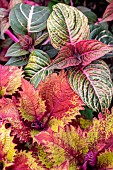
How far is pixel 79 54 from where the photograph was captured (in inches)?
38.2

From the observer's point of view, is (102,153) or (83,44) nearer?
(102,153)

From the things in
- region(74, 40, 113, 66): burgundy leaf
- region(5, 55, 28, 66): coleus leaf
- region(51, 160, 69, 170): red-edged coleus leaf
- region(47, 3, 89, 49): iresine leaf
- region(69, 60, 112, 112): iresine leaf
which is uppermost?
region(47, 3, 89, 49): iresine leaf

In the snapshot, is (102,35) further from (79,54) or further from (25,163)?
(25,163)

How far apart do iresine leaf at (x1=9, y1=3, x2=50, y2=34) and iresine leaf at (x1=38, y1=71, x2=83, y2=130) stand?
0.27 meters

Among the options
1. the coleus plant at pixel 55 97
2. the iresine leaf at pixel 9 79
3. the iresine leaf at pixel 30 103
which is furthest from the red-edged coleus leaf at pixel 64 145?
the iresine leaf at pixel 9 79

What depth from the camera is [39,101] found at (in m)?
0.85

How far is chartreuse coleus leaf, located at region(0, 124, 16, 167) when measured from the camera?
29.6 inches

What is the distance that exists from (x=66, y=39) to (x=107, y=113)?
0.28 meters

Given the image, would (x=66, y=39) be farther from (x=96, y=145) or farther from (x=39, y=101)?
(x=96, y=145)

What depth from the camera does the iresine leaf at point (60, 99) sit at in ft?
2.77

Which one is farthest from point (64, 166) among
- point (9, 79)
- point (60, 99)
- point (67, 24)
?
point (67, 24)

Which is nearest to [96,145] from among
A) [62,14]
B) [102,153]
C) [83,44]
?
[102,153]

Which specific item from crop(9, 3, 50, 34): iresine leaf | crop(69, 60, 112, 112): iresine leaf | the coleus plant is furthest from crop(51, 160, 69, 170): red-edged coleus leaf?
crop(9, 3, 50, 34): iresine leaf

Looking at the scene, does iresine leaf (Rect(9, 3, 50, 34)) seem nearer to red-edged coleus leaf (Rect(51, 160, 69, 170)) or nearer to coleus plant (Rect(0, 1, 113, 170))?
coleus plant (Rect(0, 1, 113, 170))
